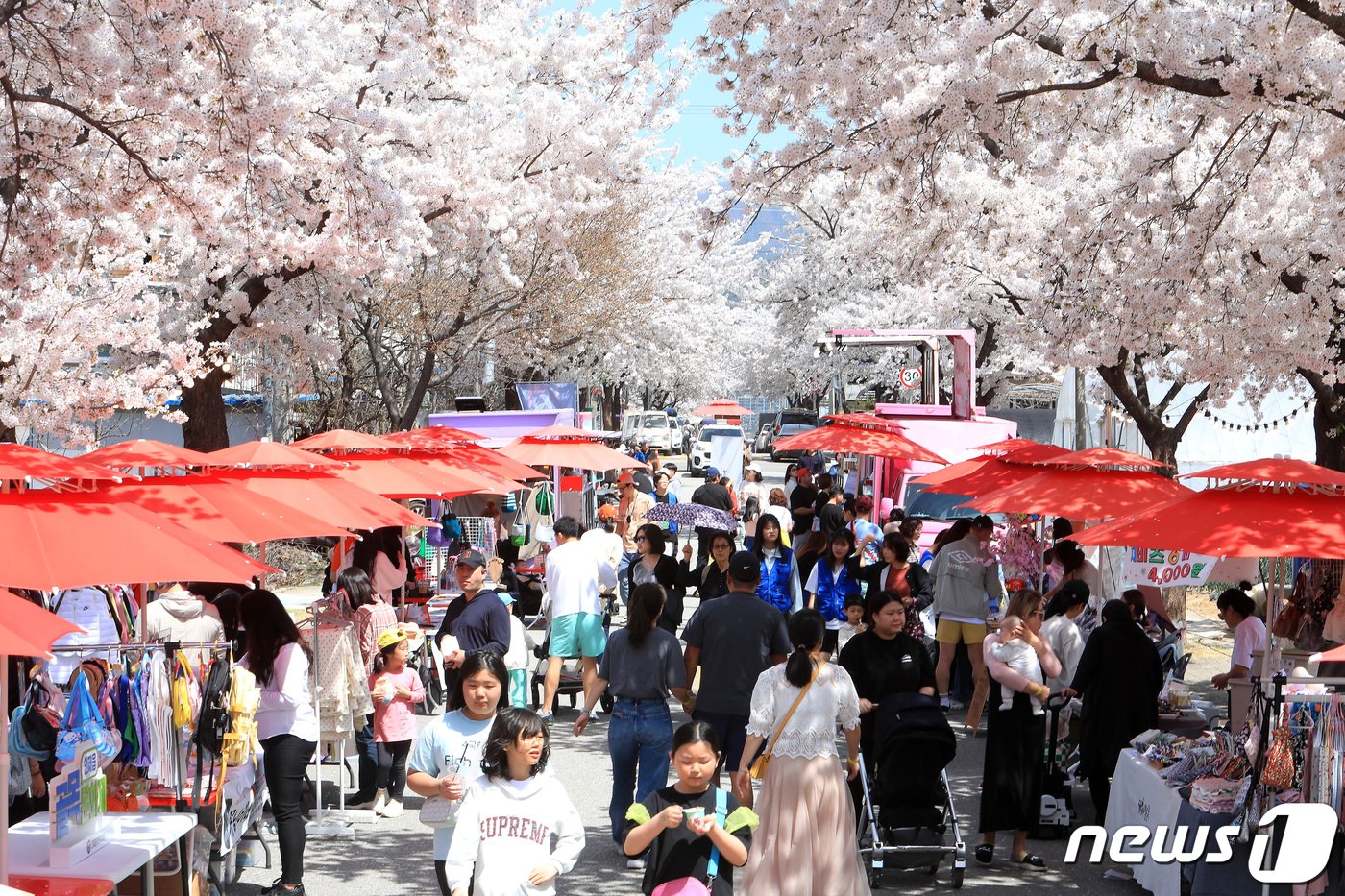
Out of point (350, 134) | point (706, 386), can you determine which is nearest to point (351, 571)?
point (350, 134)

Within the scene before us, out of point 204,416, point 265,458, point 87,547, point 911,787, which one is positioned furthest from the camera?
point 204,416

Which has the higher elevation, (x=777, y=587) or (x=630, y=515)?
(x=630, y=515)

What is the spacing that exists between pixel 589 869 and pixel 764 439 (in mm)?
59778

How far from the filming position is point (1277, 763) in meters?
6.75

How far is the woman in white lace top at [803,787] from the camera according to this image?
262 inches

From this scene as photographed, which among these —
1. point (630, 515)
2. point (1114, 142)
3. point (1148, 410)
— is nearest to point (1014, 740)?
point (1148, 410)

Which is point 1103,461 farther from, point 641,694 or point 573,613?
point 641,694

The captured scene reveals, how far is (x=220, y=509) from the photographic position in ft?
28.6

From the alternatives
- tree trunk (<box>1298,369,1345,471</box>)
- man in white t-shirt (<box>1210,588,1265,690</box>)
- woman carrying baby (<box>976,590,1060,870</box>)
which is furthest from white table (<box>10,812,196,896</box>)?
tree trunk (<box>1298,369,1345,471</box>)

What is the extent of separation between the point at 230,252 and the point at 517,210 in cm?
467

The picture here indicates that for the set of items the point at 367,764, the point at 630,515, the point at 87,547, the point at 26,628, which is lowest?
the point at 367,764

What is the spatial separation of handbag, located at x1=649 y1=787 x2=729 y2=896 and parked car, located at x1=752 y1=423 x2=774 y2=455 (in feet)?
195

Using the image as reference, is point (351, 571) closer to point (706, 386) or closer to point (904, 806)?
point (904, 806)

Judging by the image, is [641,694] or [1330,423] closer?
[641,694]
